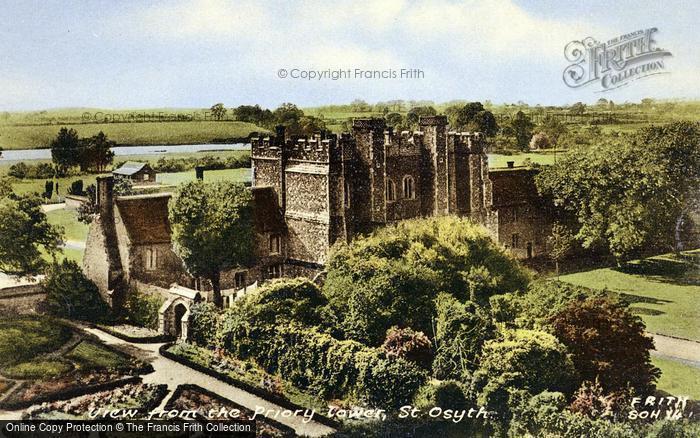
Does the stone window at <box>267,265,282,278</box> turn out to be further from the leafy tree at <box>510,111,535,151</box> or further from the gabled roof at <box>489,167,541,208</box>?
the leafy tree at <box>510,111,535,151</box>

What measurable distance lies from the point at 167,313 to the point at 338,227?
6189 mm

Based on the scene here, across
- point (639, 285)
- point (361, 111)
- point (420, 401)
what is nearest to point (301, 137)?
point (361, 111)

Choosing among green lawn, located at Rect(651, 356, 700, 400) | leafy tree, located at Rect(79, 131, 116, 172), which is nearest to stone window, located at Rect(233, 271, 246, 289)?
leafy tree, located at Rect(79, 131, 116, 172)

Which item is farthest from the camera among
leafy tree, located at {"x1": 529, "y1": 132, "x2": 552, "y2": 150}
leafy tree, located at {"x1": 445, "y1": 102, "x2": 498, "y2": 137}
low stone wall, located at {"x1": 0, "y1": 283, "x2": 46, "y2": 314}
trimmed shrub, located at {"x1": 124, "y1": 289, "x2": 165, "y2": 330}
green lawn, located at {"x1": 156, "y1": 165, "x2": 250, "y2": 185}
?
leafy tree, located at {"x1": 529, "y1": 132, "x2": 552, "y2": 150}

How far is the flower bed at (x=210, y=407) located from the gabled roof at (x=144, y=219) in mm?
6174

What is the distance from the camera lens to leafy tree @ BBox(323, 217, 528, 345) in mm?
20719

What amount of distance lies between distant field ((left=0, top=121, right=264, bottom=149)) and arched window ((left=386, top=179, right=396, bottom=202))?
16.4ft

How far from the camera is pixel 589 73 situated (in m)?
21.7

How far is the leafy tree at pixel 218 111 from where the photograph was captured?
71.5 ft

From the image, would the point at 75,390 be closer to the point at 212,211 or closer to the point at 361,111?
the point at 212,211

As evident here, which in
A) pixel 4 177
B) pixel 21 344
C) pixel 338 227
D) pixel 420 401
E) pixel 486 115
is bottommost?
pixel 420 401

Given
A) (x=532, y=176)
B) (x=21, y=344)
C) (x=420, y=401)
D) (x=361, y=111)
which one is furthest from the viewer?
(x=532, y=176)

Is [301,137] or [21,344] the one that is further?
[301,137]

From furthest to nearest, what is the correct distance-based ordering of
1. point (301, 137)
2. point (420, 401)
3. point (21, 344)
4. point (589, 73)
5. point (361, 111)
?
point (301, 137)
point (361, 111)
point (589, 73)
point (21, 344)
point (420, 401)
